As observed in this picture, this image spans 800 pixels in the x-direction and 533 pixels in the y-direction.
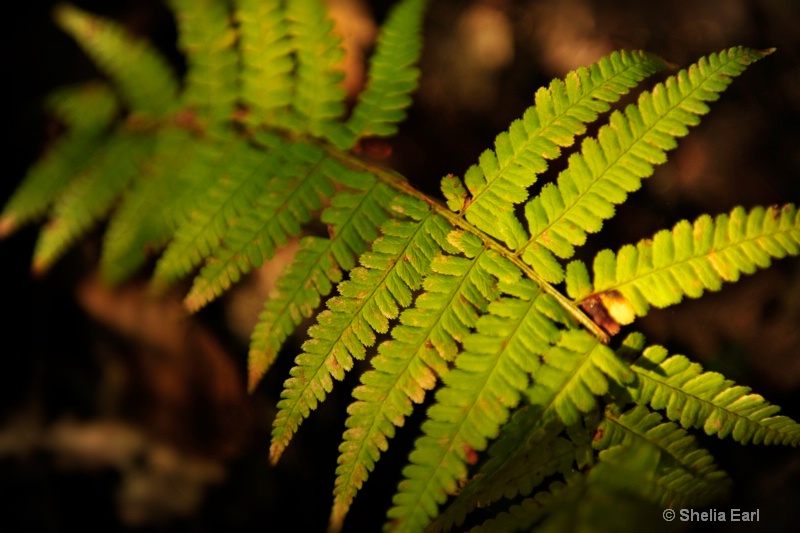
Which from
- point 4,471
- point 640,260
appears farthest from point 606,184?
point 4,471

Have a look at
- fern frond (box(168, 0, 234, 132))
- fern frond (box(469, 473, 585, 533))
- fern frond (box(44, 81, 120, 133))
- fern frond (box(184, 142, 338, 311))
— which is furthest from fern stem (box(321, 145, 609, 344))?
fern frond (box(44, 81, 120, 133))

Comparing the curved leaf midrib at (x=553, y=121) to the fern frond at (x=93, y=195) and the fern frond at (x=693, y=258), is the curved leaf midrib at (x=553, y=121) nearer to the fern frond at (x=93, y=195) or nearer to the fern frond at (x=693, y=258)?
the fern frond at (x=693, y=258)

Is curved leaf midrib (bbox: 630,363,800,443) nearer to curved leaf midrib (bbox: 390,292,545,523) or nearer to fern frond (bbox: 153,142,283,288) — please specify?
curved leaf midrib (bbox: 390,292,545,523)

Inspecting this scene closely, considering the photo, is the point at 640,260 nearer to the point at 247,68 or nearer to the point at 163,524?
the point at 247,68

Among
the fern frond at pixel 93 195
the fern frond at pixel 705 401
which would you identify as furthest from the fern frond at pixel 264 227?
the fern frond at pixel 705 401

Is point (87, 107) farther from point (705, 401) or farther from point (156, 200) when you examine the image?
point (705, 401)

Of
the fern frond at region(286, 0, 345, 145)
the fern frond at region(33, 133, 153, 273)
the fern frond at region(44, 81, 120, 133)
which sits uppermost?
the fern frond at region(286, 0, 345, 145)
